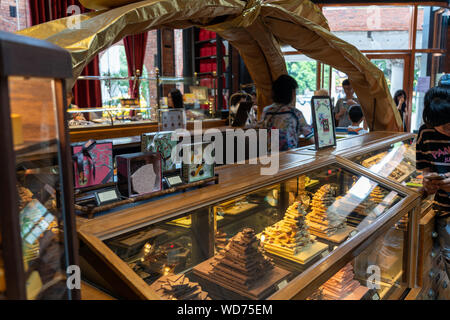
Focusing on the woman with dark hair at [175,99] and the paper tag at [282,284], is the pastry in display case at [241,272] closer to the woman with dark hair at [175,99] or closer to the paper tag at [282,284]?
the paper tag at [282,284]

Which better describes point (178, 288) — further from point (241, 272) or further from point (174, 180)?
point (174, 180)

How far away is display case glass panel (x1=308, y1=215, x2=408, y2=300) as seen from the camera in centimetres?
154

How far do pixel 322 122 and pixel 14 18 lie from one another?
6.40 m

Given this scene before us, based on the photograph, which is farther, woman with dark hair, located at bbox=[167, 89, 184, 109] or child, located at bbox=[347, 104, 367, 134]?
woman with dark hair, located at bbox=[167, 89, 184, 109]

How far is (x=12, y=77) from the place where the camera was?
1.84 ft

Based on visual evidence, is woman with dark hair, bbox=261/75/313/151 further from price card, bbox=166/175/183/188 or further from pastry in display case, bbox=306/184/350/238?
price card, bbox=166/175/183/188

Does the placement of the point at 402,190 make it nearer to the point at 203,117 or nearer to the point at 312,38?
the point at 312,38

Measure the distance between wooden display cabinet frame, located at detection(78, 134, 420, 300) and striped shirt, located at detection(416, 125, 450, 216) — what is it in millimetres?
165

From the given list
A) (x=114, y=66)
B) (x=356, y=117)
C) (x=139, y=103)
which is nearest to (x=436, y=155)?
(x=356, y=117)

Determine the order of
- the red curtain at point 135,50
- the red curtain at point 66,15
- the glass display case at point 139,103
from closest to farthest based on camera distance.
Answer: the glass display case at point 139,103
the red curtain at point 66,15
the red curtain at point 135,50

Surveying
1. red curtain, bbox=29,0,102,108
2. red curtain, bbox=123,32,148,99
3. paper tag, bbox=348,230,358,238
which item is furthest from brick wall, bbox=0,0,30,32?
paper tag, bbox=348,230,358,238

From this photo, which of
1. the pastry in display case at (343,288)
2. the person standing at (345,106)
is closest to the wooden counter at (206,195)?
the pastry in display case at (343,288)

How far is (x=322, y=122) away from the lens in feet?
8.19

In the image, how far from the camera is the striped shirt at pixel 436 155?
6.84 ft
